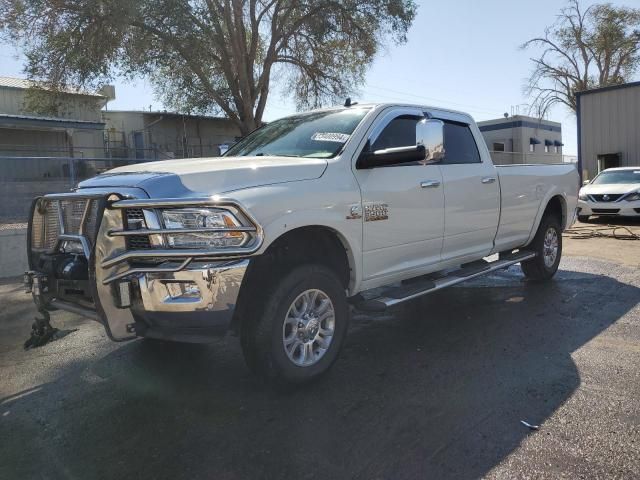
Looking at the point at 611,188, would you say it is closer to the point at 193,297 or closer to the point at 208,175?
the point at 208,175

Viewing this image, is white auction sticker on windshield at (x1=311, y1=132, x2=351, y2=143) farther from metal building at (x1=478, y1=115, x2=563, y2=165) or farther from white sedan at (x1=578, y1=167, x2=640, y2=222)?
metal building at (x1=478, y1=115, x2=563, y2=165)

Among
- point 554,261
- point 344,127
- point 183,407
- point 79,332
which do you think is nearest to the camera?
point 183,407

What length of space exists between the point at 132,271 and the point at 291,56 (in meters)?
20.9

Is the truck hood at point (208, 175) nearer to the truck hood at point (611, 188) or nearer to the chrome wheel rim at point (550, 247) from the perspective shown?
the chrome wheel rim at point (550, 247)

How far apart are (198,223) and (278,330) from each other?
88 centimetres

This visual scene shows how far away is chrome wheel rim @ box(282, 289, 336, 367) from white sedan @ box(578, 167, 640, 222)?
10.9 metres

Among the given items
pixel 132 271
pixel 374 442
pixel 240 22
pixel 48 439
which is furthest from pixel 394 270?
pixel 240 22

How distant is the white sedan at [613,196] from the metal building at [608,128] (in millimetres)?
8080

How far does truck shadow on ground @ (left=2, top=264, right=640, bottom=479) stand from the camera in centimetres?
286

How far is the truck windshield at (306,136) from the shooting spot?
4.35 m

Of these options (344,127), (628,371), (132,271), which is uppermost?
(344,127)

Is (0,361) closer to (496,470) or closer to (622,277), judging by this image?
(496,470)

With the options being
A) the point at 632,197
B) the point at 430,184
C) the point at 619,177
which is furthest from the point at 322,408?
the point at 619,177

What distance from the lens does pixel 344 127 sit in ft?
14.8
